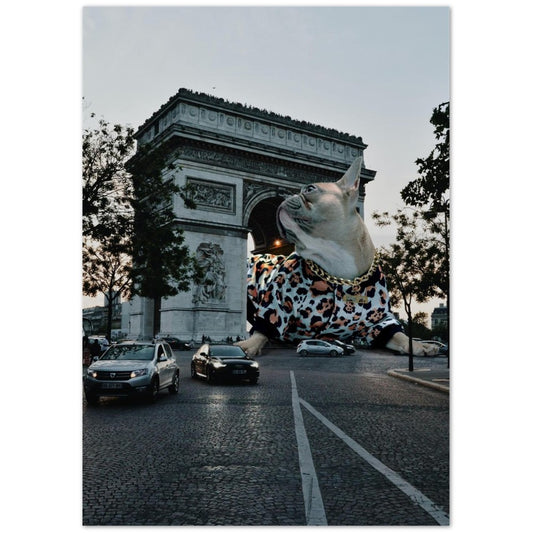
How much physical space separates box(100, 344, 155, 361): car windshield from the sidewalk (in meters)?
4.02

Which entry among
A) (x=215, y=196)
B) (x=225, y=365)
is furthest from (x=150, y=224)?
(x=215, y=196)

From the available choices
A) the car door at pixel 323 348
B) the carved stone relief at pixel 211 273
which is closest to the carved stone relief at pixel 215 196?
the carved stone relief at pixel 211 273

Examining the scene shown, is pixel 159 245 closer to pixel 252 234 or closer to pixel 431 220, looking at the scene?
pixel 431 220

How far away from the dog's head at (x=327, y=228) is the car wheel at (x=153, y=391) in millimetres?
3002

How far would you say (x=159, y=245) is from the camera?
919 centimetres

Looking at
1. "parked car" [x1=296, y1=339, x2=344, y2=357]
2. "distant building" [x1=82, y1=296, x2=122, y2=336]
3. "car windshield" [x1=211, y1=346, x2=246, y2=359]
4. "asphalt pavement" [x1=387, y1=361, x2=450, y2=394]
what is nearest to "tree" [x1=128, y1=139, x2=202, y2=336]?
"distant building" [x1=82, y1=296, x2=122, y2=336]

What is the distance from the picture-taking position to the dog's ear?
321 inches

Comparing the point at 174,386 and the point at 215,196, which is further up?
the point at 215,196

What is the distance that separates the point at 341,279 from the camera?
910cm

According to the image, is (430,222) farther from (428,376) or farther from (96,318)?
(96,318)

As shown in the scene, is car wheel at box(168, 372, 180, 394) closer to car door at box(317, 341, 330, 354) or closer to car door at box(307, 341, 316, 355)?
car door at box(307, 341, 316, 355)

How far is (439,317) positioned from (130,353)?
205 inches
